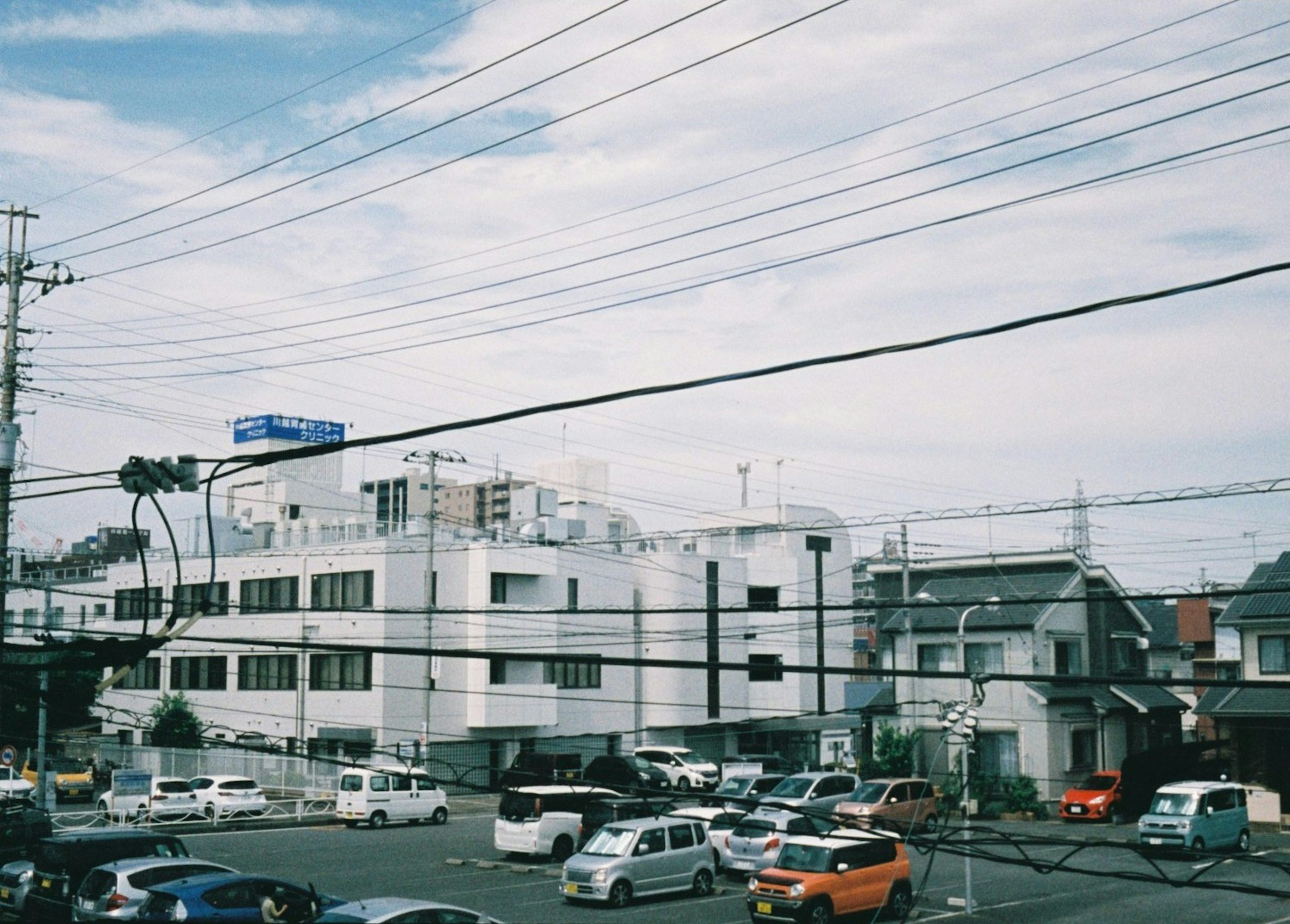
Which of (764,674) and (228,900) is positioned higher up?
(764,674)

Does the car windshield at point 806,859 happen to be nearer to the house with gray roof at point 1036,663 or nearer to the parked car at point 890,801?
the parked car at point 890,801

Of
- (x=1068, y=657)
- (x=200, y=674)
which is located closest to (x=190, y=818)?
(x=200, y=674)

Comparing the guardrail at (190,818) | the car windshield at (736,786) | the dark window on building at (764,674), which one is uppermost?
the dark window on building at (764,674)

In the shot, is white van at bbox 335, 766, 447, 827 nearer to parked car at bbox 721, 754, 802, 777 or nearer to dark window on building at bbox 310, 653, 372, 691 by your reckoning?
dark window on building at bbox 310, 653, 372, 691

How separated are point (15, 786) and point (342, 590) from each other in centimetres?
1436

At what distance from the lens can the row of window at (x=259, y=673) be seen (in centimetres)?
5147

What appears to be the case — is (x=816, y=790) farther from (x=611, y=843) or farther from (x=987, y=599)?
(x=987, y=599)

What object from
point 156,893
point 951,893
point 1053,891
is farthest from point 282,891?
point 1053,891

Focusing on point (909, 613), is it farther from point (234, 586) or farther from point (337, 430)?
point (337, 430)

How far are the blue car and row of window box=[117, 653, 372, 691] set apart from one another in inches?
1102

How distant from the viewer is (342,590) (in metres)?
51.9

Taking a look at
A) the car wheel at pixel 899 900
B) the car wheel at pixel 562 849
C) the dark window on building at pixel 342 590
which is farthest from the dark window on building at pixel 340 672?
the car wheel at pixel 899 900

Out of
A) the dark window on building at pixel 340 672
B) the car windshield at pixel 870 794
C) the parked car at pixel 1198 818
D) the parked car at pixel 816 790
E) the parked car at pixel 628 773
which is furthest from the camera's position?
the dark window on building at pixel 340 672

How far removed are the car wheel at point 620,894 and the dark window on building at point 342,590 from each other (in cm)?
2729
